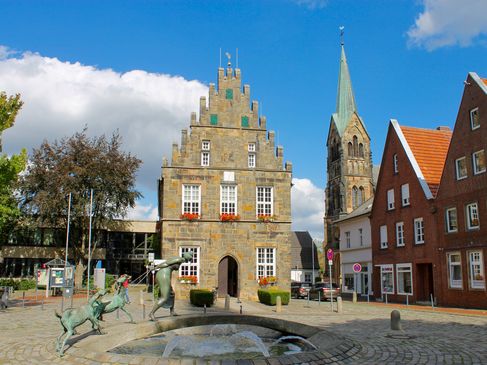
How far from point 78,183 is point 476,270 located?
1232 inches

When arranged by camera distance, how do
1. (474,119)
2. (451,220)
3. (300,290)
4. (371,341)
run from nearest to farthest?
(371,341) → (474,119) → (451,220) → (300,290)

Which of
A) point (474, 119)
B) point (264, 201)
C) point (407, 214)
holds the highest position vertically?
point (474, 119)

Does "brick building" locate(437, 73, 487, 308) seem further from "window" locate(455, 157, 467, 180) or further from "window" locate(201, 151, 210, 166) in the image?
"window" locate(201, 151, 210, 166)

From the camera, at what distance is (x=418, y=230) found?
34.2 metres

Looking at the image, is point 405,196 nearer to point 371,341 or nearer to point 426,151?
point 426,151

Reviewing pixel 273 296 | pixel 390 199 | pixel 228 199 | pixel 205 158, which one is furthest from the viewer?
pixel 390 199

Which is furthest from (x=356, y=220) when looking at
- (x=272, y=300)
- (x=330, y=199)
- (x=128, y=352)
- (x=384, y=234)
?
(x=330, y=199)

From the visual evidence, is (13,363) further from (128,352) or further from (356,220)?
(356,220)

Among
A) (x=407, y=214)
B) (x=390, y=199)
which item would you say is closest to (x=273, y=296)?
(x=407, y=214)

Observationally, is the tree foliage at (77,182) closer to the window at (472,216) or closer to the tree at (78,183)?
the tree at (78,183)

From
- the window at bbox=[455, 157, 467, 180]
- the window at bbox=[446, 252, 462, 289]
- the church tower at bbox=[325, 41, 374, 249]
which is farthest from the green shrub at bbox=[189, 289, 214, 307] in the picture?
the church tower at bbox=[325, 41, 374, 249]

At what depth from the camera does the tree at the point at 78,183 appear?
40.5 metres

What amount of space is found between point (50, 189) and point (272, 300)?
73.1 feet

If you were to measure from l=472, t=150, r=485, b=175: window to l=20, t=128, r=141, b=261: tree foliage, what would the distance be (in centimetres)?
2875
